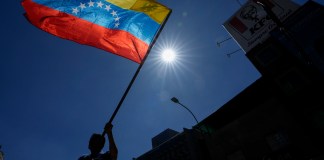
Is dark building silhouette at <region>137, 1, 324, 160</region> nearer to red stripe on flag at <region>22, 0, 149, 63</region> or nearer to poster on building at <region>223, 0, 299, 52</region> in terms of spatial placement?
poster on building at <region>223, 0, 299, 52</region>

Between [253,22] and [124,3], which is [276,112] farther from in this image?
[124,3]

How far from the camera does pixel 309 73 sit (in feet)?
57.4

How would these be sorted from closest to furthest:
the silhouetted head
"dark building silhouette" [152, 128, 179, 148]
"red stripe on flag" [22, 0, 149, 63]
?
1. the silhouetted head
2. "red stripe on flag" [22, 0, 149, 63]
3. "dark building silhouette" [152, 128, 179, 148]

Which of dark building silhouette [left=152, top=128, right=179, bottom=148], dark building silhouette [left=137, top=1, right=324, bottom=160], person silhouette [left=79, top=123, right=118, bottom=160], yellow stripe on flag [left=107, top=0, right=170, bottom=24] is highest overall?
dark building silhouette [left=152, top=128, right=179, bottom=148]

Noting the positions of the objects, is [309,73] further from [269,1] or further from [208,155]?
[208,155]

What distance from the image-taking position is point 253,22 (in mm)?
22750

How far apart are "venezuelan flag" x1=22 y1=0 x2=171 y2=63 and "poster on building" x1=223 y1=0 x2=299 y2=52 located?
18.6m

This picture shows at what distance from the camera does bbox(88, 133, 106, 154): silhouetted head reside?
3.54 meters

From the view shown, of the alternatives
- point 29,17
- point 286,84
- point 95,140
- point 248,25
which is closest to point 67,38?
point 29,17

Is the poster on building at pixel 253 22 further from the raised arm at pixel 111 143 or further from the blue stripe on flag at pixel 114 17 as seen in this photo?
the raised arm at pixel 111 143

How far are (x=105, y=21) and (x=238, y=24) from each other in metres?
20.7

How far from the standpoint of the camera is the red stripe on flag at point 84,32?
5293 mm

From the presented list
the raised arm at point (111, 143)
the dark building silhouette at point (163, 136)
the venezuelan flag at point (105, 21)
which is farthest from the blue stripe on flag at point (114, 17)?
the dark building silhouette at point (163, 136)

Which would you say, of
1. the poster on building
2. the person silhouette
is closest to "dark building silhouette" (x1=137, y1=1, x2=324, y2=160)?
A: the poster on building
